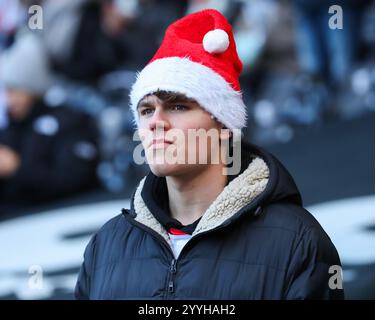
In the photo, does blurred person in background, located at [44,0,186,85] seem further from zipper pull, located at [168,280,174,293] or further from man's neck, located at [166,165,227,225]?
zipper pull, located at [168,280,174,293]

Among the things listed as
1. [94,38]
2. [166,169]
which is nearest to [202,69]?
[166,169]

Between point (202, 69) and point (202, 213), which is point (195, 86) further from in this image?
point (202, 213)

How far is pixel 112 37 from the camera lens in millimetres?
6613

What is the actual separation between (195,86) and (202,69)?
3.3 inches

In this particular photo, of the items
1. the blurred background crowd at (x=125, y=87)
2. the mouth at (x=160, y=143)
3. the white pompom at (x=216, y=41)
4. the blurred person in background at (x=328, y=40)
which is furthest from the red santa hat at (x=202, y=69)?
the blurred person in background at (x=328, y=40)

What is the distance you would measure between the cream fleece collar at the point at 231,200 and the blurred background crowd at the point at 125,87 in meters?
2.48

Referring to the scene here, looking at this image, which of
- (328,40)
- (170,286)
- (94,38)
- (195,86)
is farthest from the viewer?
(94,38)

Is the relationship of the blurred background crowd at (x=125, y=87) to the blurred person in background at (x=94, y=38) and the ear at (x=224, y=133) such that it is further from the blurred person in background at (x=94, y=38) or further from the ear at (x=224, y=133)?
the ear at (x=224, y=133)

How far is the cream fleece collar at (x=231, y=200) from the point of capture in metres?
2.47

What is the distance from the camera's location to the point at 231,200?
2482 millimetres

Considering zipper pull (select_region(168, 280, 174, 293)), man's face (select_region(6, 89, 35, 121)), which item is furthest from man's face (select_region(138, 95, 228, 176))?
man's face (select_region(6, 89, 35, 121))

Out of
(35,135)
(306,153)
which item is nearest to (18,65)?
(35,135)

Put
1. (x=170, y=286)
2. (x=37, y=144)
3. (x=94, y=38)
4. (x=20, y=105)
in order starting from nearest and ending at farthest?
(x=170, y=286), (x=37, y=144), (x=20, y=105), (x=94, y=38)

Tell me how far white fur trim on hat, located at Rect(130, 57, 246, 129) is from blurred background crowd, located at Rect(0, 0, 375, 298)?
7.99ft
